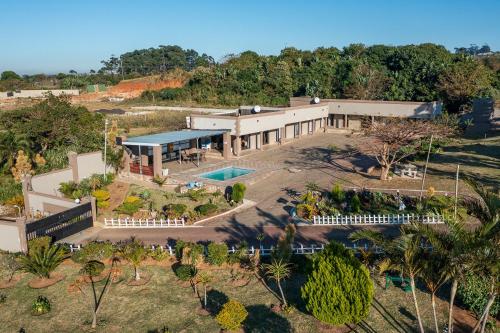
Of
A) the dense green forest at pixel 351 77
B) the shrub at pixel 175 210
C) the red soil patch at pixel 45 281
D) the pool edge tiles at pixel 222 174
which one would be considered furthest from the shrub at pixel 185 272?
the dense green forest at pixel 351 77

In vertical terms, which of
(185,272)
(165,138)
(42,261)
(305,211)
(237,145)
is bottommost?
(185,272)

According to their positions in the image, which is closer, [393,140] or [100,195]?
[100,195]

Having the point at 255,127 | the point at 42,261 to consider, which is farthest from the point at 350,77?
the point at 42,261

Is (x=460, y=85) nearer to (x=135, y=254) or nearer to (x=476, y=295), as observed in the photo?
(x=476, y=295)

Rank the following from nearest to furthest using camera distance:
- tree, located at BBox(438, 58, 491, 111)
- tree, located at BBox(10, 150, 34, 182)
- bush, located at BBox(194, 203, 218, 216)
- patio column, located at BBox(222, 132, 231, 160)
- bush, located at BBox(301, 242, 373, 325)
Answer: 1. bush, located at BBox(301, 242, 373, 325)
2. bush, located at BBox(194, 203, 218, 216)
3. tree, located at BBox(10, 150, 34, 182)
4. patio column, located at BBox(222, 132, 231, 160)
5. tree, located at BBox(438, 58, 491, 111)

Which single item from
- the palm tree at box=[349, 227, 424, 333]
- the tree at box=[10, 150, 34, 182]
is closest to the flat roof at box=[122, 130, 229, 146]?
the tree at box=[10, 150, 34, 182]

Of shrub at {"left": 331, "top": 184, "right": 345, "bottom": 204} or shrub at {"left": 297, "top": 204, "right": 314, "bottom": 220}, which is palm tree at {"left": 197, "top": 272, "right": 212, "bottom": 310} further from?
shrub at {"left": 331, "top": 184, "right": 345, "bottom": 204}
